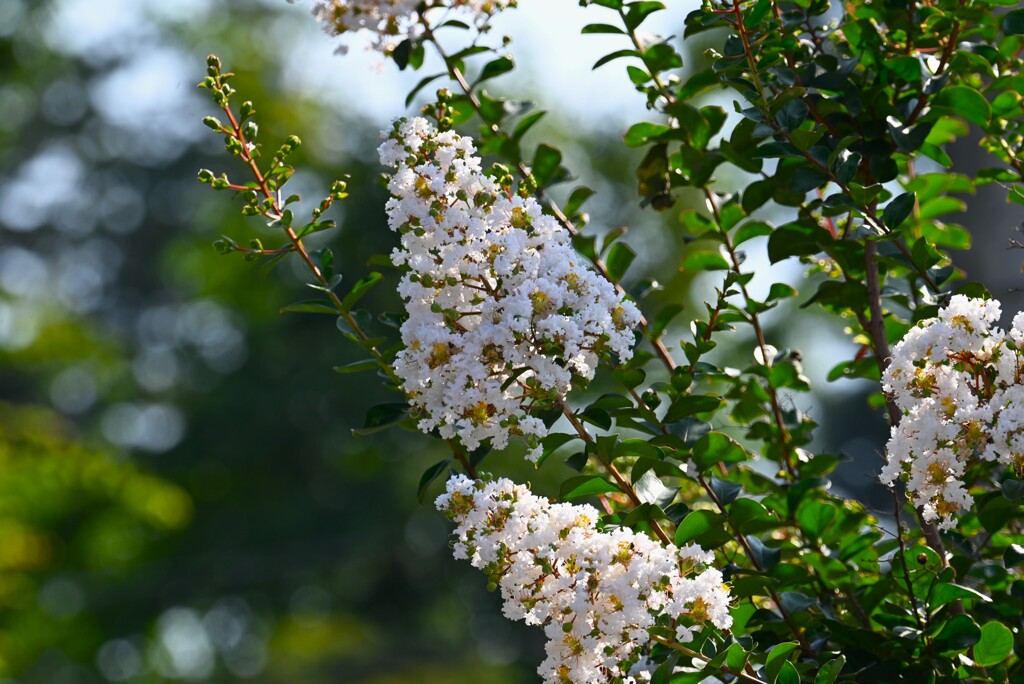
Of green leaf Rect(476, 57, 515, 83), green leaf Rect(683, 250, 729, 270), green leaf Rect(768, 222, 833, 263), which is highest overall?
green leaf Rect(476, 57, 515, 83)

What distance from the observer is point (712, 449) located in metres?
1.35

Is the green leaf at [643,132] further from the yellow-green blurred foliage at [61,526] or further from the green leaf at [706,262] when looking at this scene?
the yellow-green blurred foliage at [61,526]

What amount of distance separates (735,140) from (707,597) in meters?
0.61

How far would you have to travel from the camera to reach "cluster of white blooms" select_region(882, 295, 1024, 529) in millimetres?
1048

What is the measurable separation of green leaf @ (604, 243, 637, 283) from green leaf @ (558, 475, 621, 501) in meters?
0.35

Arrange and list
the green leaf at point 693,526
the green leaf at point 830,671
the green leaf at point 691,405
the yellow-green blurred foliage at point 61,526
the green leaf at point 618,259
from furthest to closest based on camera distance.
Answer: the yellow-green blurred foliage at point 61,526 < the green leaf at point 618,259 < the green leaf at point 691,405 < the green leaf at point 693,526 < the green leaf at point 830,671

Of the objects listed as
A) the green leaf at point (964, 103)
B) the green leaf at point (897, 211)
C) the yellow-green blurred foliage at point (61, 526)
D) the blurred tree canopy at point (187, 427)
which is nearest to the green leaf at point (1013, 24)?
the green leaf at point (964, 103)

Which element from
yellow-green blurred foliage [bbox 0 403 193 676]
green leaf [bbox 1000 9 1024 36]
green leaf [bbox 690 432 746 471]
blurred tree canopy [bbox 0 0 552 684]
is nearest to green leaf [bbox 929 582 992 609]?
green leaf [bbox 690 432 746 471]

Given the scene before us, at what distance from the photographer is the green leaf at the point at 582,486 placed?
50.0 inches

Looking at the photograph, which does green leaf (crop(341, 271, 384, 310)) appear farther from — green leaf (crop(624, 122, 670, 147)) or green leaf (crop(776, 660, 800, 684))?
green leaf (crop(776, 660, 800, 684))

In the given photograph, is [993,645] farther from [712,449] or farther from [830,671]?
[712,449]

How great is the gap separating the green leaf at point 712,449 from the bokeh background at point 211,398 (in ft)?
26.9

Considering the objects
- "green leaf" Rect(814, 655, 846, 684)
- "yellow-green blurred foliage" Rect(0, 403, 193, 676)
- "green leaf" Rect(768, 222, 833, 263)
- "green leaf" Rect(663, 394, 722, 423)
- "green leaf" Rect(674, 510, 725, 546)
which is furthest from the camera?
"yellow-green blurred foliage" Rect(0, 403, 193, 676)

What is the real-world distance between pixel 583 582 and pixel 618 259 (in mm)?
603
